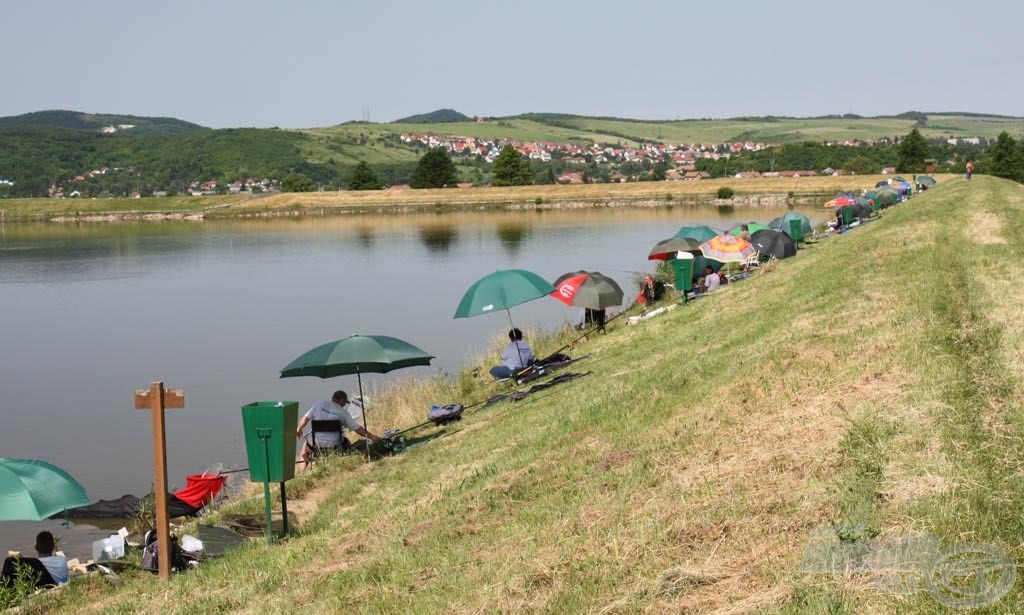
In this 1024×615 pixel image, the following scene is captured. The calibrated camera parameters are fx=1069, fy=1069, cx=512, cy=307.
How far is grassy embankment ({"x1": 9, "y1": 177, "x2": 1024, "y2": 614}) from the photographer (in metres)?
5.50

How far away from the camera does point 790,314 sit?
503 inches

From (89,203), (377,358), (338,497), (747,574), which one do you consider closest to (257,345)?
(377,358)

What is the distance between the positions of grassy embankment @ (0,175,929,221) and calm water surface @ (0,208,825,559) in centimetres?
2691

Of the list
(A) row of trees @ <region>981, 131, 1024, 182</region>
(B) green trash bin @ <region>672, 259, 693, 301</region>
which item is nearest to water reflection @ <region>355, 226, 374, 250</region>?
(B) green trash bin @ <region>672, 259, 693, 301</region>

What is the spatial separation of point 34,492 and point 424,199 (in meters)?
106

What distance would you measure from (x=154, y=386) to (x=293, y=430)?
1229mm

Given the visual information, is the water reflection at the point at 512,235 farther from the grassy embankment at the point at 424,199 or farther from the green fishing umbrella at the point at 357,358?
the green fishing umbrella at the point at 357,358

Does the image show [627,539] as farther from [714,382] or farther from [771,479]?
[714,382]

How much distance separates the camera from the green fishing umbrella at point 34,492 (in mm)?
10742

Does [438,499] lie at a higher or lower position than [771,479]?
lower

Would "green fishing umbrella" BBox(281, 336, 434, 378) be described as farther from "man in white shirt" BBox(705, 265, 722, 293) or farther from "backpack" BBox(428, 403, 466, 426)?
"man in white shirt" BBox(705, 265, 722, 293)

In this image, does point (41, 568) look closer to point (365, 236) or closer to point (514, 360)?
point (514, 360)

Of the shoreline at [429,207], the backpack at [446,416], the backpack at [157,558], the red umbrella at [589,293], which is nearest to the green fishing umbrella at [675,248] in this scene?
the red umbrella at [589,293]

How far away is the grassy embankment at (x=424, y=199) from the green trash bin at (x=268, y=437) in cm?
8683
